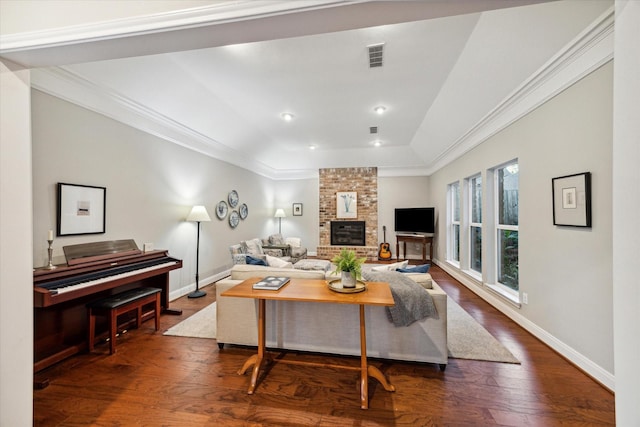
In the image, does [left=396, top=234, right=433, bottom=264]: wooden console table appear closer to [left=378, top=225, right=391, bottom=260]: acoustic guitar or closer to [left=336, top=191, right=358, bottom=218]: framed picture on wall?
[left=378, top=225, right=391, bottom=260]: acoustic guitar

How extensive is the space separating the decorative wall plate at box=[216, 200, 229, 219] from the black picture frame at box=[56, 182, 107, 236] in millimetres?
2204

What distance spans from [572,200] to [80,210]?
4789 mm

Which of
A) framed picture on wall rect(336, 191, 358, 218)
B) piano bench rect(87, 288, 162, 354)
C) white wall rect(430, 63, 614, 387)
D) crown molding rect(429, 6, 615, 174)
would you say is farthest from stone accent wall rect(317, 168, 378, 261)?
piano bench rect(87, 288, 162, 354)

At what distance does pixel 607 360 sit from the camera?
1.93 meters

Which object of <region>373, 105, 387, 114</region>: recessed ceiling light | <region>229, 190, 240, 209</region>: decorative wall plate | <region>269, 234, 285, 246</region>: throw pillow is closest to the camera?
<region>373, 105, 387, 114</region>: recessed ceiling light

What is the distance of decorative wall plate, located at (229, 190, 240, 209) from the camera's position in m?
5.54

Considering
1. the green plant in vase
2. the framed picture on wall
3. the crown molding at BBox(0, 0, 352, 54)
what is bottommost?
A: the green plant in vase

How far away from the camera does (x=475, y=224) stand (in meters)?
4.63

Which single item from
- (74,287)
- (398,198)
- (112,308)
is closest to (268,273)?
(112,308)

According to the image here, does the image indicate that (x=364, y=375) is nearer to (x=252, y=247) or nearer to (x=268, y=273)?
(x=268, y=273)

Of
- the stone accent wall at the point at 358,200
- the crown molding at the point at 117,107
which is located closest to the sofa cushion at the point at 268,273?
the crown molding at the point at 117,107

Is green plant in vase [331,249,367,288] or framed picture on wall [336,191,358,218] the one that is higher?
framed picture on wall [336,191,358,218]

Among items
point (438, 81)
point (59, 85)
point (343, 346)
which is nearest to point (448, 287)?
point (343, 346)

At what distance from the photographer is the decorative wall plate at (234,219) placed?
5.57 metres
